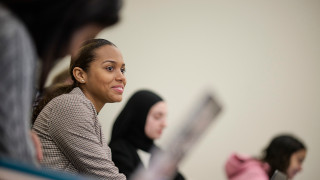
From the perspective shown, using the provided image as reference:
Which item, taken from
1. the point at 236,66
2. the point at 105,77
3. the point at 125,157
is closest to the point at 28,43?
the point at 105,77

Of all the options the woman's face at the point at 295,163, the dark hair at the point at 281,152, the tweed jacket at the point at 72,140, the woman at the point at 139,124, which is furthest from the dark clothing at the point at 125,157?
the woman's face at the point at 295,163

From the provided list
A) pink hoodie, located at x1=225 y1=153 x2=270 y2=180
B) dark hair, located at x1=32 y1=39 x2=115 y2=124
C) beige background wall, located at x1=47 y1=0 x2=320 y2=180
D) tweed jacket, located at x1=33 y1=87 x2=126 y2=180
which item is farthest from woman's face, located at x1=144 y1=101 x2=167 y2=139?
tweed jacket, located at x1=33 y1=87 x2=126 y2=180

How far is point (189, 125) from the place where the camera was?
2.09 feet

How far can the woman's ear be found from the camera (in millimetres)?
1368

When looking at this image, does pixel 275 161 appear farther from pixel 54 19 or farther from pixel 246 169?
pixel 54 19

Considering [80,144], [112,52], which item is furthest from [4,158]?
[112,52]

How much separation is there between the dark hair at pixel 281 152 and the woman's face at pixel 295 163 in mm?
19

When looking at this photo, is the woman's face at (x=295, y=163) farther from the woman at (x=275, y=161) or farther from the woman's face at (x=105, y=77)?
the woman's face at (x=105, y=77)

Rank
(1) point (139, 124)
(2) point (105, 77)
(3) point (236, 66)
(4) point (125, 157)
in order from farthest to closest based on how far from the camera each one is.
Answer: (3) point (236, 66), (1) point (139, 124), (4) point (125, 157), (2) point (105, 77)

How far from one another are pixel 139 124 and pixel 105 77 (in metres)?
0.89

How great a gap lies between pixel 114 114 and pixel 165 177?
205cm

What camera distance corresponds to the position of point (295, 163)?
246 cm

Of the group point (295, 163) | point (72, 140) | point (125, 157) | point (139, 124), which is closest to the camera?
point (72, 140)

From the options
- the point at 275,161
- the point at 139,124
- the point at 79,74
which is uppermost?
the point at 79,74
